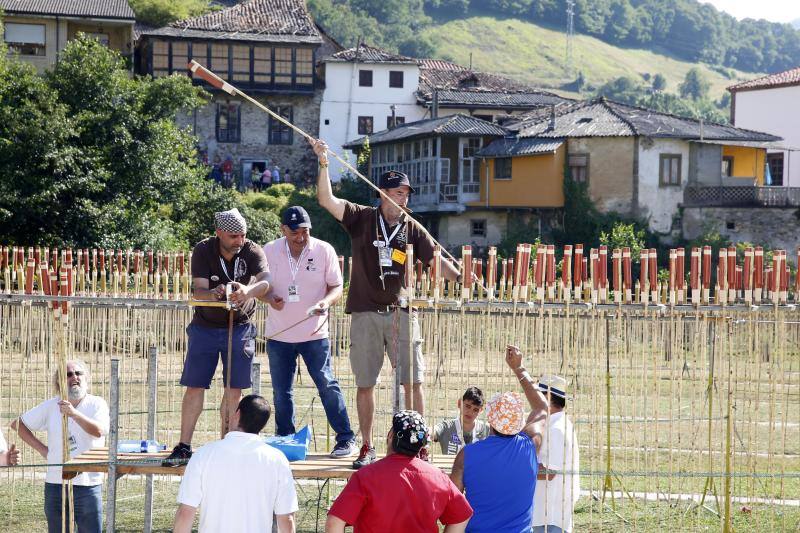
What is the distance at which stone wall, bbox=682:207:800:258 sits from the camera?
141 feet

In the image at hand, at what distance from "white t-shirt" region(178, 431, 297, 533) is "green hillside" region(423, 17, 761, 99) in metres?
119

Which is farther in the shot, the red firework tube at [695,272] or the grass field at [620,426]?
the grass field at [620,426]

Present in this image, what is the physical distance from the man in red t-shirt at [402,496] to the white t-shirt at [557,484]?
1798mm

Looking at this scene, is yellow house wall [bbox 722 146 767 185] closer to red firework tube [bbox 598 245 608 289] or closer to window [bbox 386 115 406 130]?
window [bbox 386 115 406 130]

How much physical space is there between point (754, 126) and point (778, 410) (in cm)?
4047

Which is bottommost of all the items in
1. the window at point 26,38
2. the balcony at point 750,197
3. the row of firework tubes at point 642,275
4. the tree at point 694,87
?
the row of firework tubes at point 642,275

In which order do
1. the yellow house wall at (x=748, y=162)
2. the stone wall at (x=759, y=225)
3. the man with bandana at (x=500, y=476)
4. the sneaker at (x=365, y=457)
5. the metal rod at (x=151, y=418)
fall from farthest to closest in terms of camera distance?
the yellow house wall at (x=748, y=162) < the stone wall at (x=759, y=225) < the metal rod at (x=151, y=418) < the sneaker at (x=365, y=457) < the man with bandana at (x=500, y=476)

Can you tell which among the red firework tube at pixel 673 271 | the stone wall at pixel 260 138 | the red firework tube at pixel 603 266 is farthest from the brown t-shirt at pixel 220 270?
the stone wall at pixel 260 138

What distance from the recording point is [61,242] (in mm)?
31672

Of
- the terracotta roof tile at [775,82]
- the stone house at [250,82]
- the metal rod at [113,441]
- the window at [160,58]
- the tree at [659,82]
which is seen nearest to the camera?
the metal rod at [113,441]

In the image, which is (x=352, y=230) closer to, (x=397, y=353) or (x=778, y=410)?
(x=397, y=353)

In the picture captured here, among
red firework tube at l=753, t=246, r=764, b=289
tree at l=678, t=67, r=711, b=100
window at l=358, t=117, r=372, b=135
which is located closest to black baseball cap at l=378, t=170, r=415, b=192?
red firework tube at l=753, t=246, r=764, b=289

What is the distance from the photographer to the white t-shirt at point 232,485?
655 cm

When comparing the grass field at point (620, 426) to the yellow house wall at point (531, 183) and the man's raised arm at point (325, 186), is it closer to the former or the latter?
the man's raised arm at point (325, 186)
